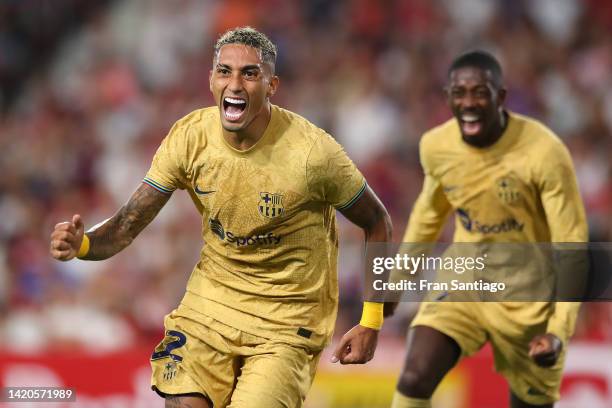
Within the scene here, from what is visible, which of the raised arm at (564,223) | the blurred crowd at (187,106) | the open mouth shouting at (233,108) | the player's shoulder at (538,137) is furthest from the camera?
the blurred crowd at (187,106)

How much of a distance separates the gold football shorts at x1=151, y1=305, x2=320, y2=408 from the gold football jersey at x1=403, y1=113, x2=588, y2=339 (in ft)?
5.22

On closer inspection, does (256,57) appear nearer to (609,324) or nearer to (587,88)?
(609,324)

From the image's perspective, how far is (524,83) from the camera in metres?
11.6

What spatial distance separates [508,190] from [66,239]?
2.45m

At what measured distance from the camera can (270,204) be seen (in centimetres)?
531

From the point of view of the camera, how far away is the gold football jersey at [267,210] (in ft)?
17.4

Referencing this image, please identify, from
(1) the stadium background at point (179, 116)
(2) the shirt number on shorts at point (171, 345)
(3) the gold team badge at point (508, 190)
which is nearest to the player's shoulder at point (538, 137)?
(3) the gold team badge at point (508, 190)

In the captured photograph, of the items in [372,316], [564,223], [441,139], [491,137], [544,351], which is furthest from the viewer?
[441,139]

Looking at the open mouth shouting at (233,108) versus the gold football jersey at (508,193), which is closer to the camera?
the open mouth shouting at (233,108)

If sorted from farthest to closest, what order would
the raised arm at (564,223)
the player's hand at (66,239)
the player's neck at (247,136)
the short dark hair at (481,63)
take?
the short dark hair at (481,63)
the raised arm at (564,223)
the player's neck at (247,136)
the player's hand at (66,239)

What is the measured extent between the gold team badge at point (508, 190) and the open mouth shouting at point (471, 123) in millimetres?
284

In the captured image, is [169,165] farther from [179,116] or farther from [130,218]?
[179,116]

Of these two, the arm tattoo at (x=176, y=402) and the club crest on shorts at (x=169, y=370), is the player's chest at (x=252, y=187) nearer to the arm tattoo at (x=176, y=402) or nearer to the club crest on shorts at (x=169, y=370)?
the club crest on shorts at (x=169, y=370)

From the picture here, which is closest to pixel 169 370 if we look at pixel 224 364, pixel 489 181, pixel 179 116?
pixel 224 364
